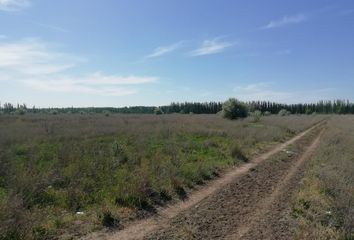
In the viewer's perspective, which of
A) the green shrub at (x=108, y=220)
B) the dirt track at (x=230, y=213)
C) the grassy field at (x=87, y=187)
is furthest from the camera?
the green shrub at (x=108, y=220)

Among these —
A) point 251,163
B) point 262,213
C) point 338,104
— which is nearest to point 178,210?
point 262,213

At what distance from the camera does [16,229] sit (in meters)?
7.05

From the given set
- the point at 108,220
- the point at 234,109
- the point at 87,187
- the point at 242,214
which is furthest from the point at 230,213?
the point at 234,109

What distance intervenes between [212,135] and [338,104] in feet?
484

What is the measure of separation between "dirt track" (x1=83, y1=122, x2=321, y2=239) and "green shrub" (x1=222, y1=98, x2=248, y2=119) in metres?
46.6

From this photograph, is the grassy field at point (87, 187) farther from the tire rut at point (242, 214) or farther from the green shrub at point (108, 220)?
the tire rut at point (242, 214)

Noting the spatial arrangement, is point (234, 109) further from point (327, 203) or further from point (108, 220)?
point (108, 220)

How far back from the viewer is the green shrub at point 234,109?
60.8 m

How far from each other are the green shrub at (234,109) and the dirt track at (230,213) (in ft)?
153

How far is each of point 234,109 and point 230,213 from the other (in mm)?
51935

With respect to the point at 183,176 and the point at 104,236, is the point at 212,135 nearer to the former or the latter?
the point at 183,176

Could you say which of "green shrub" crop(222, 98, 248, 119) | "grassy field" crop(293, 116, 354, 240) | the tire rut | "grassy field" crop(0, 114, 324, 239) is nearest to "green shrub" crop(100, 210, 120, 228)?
"grassy field" crop(0, 114, 324, 239)

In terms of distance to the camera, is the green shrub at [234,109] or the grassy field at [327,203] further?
the green shrub at [234,109]

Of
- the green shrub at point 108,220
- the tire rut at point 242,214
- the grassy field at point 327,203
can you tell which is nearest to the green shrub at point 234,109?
the grassy field at point 327,203
